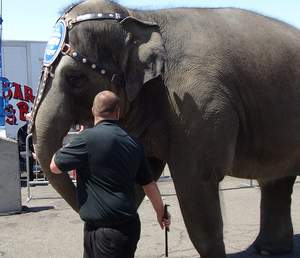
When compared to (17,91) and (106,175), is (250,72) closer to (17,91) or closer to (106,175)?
(106,175)

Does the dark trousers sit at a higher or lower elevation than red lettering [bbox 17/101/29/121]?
higher

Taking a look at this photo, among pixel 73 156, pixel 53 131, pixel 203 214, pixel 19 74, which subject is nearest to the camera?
pixel 73 156

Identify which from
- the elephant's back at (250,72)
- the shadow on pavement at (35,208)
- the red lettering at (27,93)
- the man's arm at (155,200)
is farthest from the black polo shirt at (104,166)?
the red lettering at (27,93)

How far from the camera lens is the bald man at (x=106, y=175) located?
3.21 metres

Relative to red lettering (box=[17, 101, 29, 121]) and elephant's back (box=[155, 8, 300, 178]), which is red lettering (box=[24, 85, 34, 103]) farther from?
elephant's back (box=[155, 8, 300, 178])

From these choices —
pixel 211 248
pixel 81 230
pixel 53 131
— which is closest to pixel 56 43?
pixel 53 131

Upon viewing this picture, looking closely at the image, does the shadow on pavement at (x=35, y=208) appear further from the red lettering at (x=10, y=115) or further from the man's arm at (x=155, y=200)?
the red lettering at (x=10, y=115)

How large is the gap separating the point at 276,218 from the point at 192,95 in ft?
6.69

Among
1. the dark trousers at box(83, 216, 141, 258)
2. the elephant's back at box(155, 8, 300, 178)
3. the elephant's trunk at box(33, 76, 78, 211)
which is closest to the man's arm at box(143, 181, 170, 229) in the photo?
the dark trousers at box(83, 216, 141, 258)

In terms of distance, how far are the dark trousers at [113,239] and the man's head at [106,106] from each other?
610mm

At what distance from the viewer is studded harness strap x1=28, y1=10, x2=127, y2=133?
12.7ft

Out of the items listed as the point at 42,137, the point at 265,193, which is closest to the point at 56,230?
the point at 265,193

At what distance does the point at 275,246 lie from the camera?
537 centimetres

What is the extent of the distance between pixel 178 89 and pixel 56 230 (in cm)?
352
